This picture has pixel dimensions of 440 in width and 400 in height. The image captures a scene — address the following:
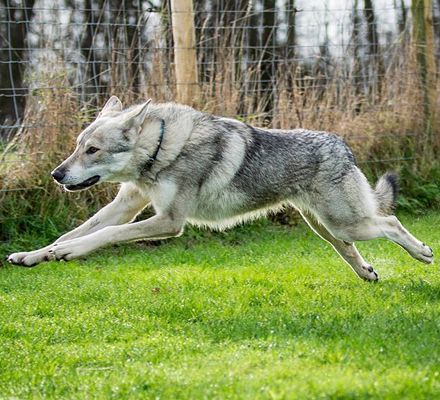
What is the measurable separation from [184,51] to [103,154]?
3.40 meters

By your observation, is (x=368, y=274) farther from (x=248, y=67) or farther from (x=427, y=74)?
(x=427, y=74)

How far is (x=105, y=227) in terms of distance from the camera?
547cm

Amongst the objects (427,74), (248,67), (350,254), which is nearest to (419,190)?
(427,74)

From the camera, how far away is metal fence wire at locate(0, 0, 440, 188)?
27.4 ft

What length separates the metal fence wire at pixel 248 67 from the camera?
8359 mm

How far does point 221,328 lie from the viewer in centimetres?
469

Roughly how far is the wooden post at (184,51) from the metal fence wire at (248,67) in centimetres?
9

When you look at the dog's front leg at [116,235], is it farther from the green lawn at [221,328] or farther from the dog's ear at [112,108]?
the dog's ear at [112,108]

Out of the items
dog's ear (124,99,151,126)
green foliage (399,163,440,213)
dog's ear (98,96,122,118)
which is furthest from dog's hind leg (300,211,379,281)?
green foliage (399,163,440,213)

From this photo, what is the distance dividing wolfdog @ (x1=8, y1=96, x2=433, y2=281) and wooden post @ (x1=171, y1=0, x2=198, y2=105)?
2614mm

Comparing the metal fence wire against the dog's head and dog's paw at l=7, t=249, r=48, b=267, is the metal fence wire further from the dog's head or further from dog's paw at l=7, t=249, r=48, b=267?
dog's paw at l=7, t=249, r=48, b=267

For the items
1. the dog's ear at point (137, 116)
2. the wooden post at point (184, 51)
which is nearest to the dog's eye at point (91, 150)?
the dog's ear at point (137, 116)

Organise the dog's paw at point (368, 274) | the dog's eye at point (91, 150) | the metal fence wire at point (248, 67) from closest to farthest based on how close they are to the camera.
Answer: the dog's eye at point (91, 150), the dog's paw at point (368, 274), the metal fence wire at point (248, 67)

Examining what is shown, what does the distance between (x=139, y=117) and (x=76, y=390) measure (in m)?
2.28
